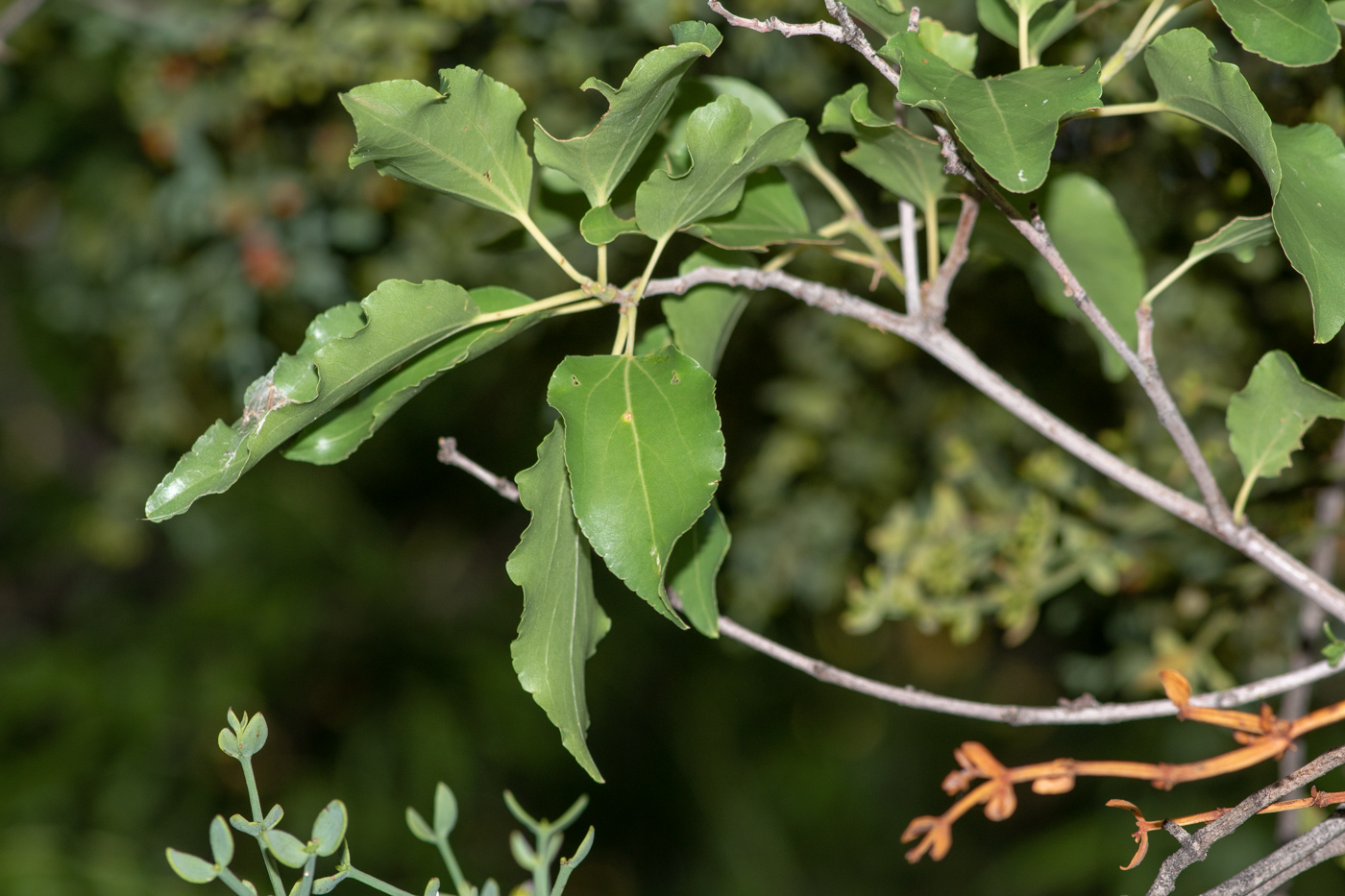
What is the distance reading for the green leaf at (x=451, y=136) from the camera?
342 millimetres

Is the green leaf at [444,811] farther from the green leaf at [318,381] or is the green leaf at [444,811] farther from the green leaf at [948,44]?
the green leaf at [948,44]

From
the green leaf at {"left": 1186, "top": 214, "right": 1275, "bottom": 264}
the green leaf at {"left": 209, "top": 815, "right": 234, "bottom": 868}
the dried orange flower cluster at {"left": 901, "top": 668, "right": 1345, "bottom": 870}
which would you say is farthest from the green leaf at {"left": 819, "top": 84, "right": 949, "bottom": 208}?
the green leaf at {"left": 209, "top": 815, "right": 234, "bottom": 868}

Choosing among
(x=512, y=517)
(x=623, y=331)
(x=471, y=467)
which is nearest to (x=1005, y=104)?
(x=623, y=331)

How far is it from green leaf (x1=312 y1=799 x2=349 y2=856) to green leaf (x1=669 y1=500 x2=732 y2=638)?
153 millimetres

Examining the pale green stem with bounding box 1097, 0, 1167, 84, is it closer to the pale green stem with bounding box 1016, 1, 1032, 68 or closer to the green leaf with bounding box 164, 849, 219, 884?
the pale green stem with bounding box 1016, 1, 1032, 68

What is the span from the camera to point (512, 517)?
2.18m

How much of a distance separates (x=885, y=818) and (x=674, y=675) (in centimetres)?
50

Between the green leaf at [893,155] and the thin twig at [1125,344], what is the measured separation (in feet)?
0.11

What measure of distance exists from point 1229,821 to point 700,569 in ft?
0.69

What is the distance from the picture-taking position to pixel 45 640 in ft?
6.36

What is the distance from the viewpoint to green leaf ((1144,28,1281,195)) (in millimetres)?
339

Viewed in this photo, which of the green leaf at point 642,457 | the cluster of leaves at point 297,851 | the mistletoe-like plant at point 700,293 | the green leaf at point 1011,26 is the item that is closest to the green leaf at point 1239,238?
the mistletoe-like plant at point 700,293

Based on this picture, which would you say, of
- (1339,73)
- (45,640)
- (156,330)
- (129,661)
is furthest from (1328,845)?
(45,640)

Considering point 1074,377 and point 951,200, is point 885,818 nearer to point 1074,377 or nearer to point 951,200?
point 1074,377
